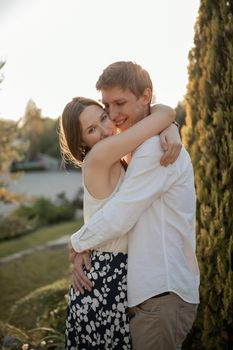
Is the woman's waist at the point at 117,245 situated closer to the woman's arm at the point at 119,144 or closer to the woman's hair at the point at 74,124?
the woman's arm at the point at 119,144

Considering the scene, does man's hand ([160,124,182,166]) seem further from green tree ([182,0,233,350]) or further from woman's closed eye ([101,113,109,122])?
green tree ([182,0,233,350])

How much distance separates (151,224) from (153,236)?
0.22 ft

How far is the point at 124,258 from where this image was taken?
2.45 meters

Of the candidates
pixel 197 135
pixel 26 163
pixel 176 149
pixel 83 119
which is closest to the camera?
pixel 176 149

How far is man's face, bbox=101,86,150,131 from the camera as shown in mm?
2537

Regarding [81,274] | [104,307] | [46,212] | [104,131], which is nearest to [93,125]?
[104,131]

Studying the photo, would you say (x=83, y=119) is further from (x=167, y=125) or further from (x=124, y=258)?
(x=124, y=258)

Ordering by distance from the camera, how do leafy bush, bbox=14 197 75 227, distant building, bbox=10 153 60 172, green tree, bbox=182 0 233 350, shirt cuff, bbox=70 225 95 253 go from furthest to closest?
distant building, bbox=10 153 60 172
leafy bush, bbox=14 197 75 227
green tree, bbox=182 0 233 350
shirt cuff, bbox=70 225 95 253

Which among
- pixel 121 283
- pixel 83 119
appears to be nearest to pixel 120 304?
pixel 121 283

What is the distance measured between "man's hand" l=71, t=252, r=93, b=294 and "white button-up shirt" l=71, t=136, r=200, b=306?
7 centimetres

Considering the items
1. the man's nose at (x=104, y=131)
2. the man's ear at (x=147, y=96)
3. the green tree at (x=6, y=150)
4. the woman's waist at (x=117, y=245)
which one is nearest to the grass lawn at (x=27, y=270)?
the green tree at (x=6, y=150)

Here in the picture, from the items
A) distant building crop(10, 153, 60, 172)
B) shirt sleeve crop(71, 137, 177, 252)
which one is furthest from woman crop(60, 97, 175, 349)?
distant building crop(10, 153, 60, 172)

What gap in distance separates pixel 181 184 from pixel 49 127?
115 ft

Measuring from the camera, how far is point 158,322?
234 centimetres
